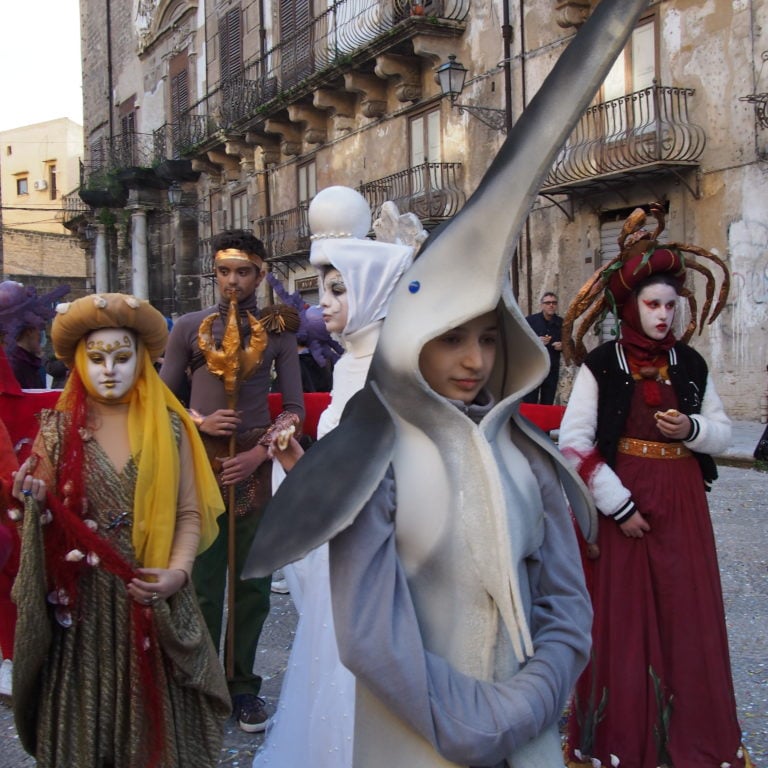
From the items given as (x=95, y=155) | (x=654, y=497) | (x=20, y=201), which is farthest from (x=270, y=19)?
(x=20, y=201)

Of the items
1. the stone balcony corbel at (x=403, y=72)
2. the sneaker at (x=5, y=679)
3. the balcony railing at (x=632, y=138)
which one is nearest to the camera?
the sneaker at (x=5, y=679)

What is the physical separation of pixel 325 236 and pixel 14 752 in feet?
8.06

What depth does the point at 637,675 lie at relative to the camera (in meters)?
3.36

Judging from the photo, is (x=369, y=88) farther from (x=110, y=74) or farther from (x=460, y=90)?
(x=110, y=74)

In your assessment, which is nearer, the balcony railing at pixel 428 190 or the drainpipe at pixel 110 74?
the balcony railing at pixel 428 190

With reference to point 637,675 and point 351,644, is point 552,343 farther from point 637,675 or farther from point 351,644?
point 351,644

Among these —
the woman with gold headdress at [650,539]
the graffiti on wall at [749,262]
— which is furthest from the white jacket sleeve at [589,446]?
the graffiti on wall at [749,262]

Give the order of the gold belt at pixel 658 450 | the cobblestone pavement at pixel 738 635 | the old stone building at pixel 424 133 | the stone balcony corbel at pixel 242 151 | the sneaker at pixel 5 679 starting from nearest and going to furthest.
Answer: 1. the gold belt at pixel 658 450
2. the cobblestone pavement at pixel 738 635
3. the sneaker at pixel 5 679
4. the old stone building at pixel 424 133
5. the stone balcony corbel at pixel 242 151

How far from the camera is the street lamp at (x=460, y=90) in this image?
16.4 m

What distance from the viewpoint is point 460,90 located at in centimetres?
1684

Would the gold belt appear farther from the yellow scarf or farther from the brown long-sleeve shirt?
the yellow scarf

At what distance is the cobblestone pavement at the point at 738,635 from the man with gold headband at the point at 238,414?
1.20ft

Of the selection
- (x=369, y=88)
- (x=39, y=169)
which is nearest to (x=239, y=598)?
(x=369, y=88)

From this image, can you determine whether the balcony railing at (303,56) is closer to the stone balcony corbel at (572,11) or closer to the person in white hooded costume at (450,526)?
the stone balcony corbel at (572,11)
